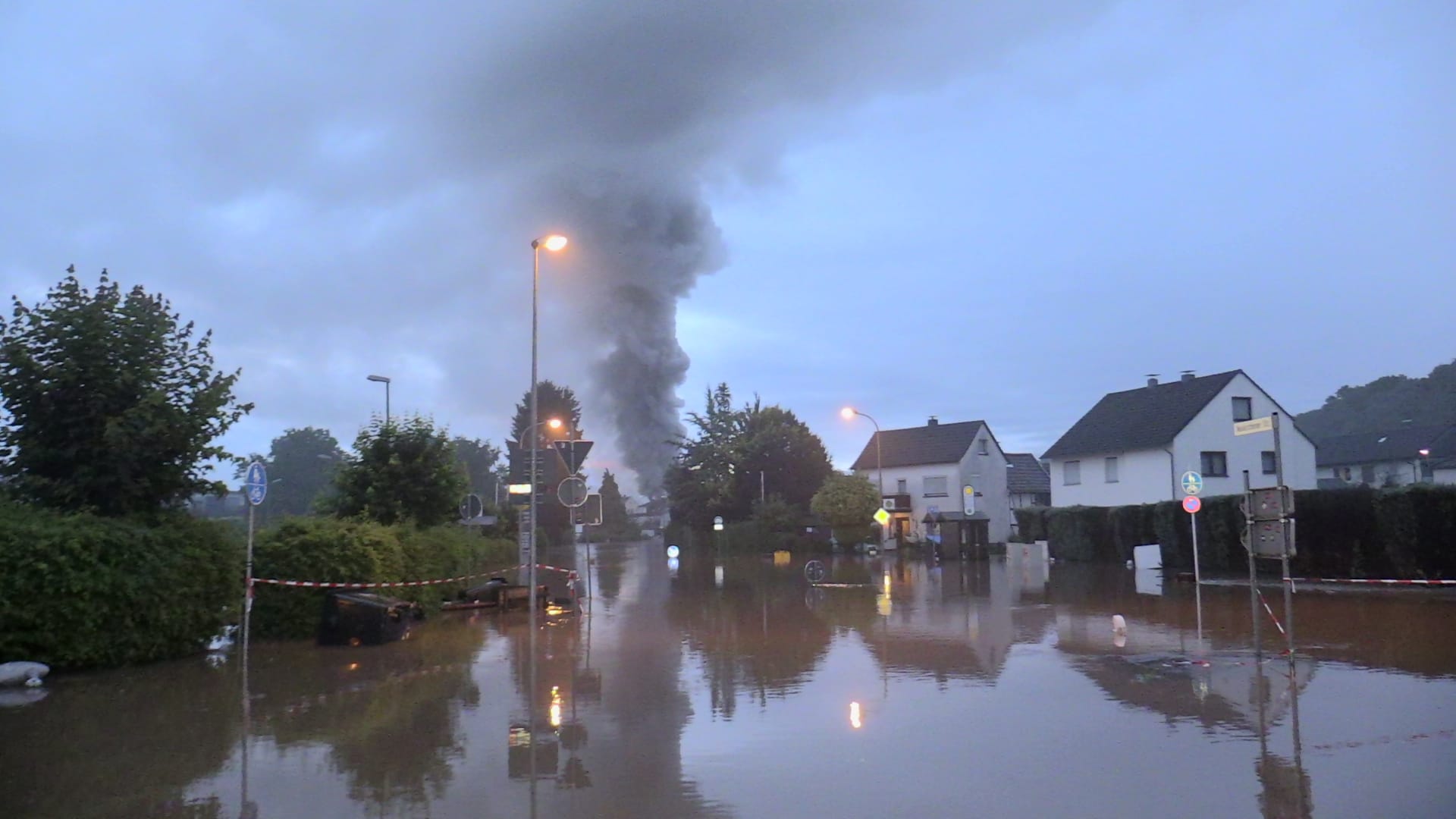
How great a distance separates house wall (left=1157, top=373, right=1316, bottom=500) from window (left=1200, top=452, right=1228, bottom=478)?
0.43 feet

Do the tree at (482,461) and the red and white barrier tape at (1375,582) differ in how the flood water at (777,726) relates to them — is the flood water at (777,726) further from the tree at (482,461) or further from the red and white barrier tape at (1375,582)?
the tree at (482,461)

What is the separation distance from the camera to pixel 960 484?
62250 millimetres

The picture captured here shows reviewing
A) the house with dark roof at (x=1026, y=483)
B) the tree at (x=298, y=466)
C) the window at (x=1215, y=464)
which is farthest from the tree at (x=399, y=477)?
the tree at (x=298, y=466)

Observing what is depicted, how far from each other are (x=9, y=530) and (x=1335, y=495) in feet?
90.3

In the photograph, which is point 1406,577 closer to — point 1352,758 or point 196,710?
point 1352,758

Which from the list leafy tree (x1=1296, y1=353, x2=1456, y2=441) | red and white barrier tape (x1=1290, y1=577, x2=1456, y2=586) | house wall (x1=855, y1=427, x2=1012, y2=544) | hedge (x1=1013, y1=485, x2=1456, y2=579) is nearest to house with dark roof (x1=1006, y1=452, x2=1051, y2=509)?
house wall (x1=855, y1=427, x2=1012, y2=544)

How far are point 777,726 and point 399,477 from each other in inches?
587

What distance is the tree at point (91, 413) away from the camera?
13.9m

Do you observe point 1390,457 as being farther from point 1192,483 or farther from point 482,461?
point 482,461

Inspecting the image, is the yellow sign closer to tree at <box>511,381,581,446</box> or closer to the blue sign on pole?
the blue sign on pole

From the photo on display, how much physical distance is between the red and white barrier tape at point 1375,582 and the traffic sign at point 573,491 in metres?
13.1

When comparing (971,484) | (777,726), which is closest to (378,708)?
(777,726)

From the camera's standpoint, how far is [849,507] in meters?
55.6

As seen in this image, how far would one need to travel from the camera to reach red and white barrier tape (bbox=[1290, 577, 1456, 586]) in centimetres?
2095
